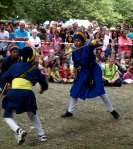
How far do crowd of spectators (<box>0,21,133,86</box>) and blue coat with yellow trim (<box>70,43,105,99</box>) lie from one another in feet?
13.7

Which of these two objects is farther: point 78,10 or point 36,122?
point 78,10

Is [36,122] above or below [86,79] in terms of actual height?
below

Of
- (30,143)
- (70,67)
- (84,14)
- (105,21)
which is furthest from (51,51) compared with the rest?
(105,21)

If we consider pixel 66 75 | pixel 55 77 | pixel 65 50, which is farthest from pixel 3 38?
pixel 66 75

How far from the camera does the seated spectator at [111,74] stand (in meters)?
14.4

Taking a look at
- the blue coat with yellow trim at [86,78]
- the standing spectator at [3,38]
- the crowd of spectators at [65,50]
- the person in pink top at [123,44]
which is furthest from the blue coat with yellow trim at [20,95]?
the person in pink top at [123,44]

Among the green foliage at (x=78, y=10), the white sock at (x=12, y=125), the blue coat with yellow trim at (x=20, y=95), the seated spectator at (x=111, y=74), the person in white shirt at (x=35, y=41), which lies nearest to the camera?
the white sock at (x=12, y=125)

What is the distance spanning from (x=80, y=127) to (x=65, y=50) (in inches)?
298

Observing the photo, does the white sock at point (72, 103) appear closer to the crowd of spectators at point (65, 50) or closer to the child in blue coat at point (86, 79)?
the child in blue coat at point (86, 79)

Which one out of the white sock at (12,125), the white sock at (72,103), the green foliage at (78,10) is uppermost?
the green foliage at (78,10)

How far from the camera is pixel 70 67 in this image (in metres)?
15.2

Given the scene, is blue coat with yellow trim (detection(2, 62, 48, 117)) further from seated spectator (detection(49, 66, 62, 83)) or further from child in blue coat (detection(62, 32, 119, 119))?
seated spectator (detection(49, 66, 62, 83))

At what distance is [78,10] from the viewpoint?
4769 cm

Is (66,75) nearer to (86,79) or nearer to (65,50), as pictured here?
(65,50)
